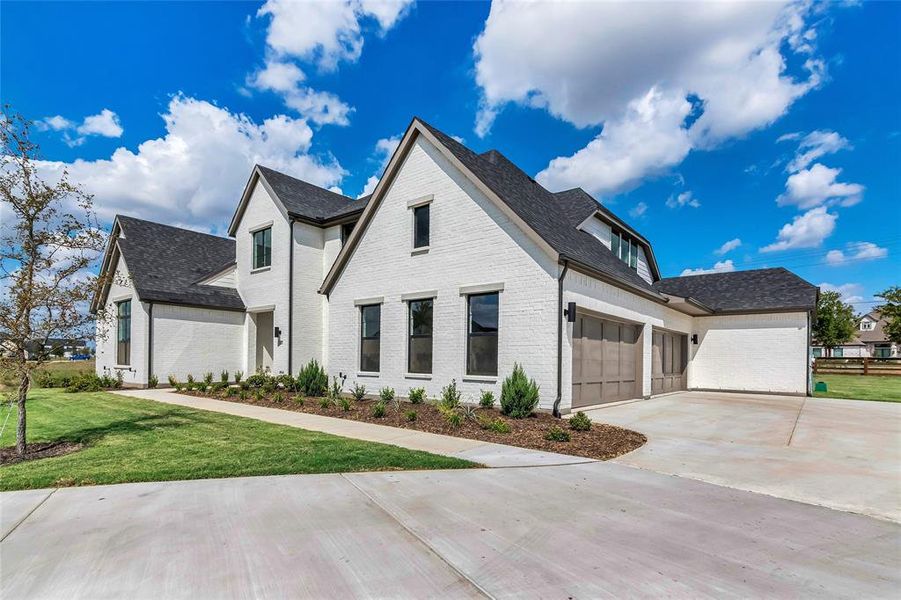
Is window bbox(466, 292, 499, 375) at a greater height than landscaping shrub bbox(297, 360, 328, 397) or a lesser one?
greater

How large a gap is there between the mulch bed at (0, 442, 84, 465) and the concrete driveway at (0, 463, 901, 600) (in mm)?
2205

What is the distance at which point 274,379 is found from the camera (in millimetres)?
16828

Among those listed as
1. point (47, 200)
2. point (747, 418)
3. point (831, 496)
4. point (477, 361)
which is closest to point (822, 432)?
point (747, 418)

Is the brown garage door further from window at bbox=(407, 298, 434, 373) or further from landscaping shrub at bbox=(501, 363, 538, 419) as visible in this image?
window at bbox=(407, 298, 434, 373)

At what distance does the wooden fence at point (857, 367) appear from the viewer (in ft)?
97.9

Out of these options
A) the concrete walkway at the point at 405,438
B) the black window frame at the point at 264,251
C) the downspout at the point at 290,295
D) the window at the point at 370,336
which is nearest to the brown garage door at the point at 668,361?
the window at the point at 370,336

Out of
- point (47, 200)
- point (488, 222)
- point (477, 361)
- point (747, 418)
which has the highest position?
point (488, 222)

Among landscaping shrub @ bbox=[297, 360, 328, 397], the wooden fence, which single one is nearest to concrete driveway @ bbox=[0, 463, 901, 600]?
landscaping shrub @ bbox=[297, 360, 328, 397]

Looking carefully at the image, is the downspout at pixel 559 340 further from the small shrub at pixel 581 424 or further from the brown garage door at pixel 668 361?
the brown garage door at pixel 668 361

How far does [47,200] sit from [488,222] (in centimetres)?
906

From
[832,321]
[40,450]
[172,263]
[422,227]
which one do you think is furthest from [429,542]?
[832,321]

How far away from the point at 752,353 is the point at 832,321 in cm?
3184

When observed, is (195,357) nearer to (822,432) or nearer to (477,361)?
(477,361)

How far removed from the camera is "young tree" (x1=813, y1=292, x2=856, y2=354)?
42.6 m
